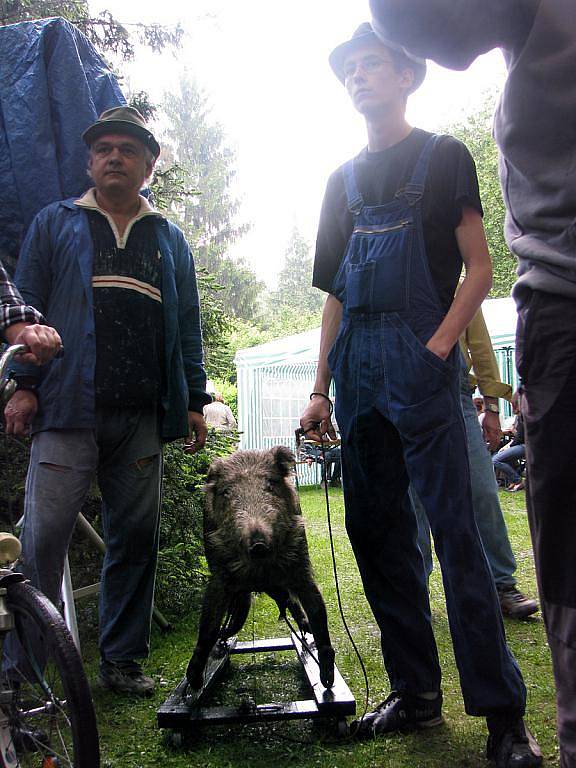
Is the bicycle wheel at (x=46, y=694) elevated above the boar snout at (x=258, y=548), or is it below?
below

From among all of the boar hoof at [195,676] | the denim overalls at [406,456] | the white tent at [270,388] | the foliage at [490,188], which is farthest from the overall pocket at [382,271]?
the foliage at [490,188]

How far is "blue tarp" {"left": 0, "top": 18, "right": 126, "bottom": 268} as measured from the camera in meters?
3.54

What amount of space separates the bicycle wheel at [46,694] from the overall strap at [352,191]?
168 centimetres

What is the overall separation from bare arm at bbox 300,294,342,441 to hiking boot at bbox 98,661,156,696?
4.75 ft

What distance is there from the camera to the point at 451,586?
8.02 ft

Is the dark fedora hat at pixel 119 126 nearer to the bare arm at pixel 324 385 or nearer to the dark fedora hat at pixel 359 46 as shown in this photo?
the dark fedora hat at pixel 359 46

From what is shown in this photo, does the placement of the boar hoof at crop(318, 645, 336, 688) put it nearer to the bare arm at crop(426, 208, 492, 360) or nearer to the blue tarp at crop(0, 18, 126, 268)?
the bare arm at crop(426, 208, 492, 360)

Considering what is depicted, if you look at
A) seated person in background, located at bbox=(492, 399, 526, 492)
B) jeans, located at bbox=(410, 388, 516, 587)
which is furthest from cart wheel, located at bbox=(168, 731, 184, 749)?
seated person in background, located at bbox=(492, 399, 526, 492)

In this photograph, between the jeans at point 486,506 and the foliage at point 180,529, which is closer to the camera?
the jeans at point 486,506

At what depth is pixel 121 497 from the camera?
3420 millimetres

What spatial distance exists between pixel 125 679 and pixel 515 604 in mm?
2175

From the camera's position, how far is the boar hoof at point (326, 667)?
283 centimetres

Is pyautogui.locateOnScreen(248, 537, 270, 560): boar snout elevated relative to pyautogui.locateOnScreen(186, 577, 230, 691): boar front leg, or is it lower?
elevated

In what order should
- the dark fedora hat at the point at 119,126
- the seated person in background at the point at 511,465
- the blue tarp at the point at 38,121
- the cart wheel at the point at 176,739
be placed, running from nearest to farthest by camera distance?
the cart wheel at the point at 176,739 → the dark fedora hat at the point at 119,126 → the blue tarp at the point at 38,121 → the seated person in background at the point at 511,465
